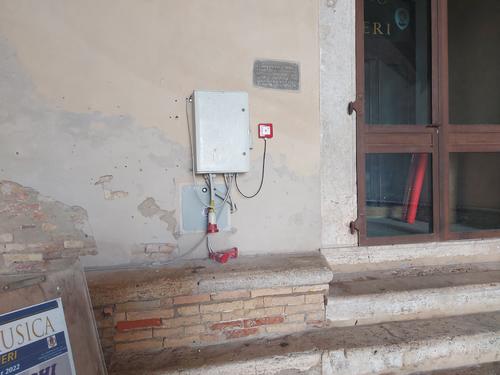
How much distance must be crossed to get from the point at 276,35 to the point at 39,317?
2.49m

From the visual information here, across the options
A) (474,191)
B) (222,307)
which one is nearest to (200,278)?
(222,307)

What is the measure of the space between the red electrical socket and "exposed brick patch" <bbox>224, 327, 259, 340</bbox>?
148 cm

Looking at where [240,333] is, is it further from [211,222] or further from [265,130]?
[265,130]

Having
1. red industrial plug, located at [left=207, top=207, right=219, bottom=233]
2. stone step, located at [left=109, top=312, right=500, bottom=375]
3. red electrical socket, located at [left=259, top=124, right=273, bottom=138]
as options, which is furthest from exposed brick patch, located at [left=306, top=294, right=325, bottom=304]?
red electrical socket, located at [left=259, top=124, right=273, bottom=138]

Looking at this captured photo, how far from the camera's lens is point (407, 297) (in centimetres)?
247

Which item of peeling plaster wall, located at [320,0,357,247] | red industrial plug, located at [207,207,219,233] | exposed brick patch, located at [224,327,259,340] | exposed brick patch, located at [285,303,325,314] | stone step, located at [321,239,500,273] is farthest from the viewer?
stone step, located at [321,239,500,273]

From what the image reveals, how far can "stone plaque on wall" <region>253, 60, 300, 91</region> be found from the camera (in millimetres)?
2582

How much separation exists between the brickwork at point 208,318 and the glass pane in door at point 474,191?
75.3 inches

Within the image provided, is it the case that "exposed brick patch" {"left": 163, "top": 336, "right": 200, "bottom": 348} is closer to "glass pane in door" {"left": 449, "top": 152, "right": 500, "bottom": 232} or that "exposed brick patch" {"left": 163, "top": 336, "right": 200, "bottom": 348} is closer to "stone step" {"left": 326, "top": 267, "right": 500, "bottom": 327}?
"stone step" {"left": 326, "top": 267, "right": 500, "bottom": 327}

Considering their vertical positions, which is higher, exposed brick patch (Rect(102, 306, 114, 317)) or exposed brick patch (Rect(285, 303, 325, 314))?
exposed brick patch (Rect(102, 306, 114, 317))

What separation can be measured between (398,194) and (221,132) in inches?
76.8

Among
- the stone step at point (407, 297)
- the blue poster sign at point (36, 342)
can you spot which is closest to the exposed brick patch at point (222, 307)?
the stone step at point (407, 297)

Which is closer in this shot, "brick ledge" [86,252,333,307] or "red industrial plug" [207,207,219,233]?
"brick ledge" [86,252,333,307]

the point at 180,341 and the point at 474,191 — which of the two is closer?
the point at 180,341
